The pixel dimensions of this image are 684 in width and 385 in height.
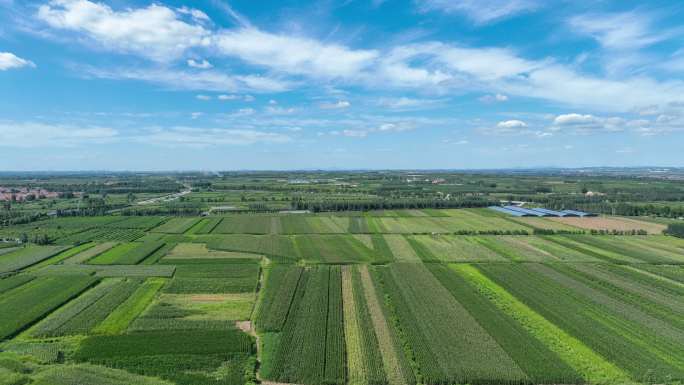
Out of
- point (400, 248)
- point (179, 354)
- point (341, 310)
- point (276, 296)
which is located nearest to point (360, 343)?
point (341, 310)

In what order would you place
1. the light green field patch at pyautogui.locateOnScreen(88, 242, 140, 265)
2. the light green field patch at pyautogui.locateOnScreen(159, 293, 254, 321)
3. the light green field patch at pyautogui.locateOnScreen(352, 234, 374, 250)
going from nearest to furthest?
the light green field patch at pyautogui.locateOnScreen(159, 293, 254, 321)
the light green field patch at pyautogui.locateOnScreen(88, 242, 140, 265)
the light green field patch at pyautogui.locateOnScreen(352, 234, 374, 250)

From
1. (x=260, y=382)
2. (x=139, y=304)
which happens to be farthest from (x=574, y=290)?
(x=139, y=304)

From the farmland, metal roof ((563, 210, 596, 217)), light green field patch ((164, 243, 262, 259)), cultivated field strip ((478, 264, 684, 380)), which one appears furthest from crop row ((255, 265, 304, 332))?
metal roof ((563, 210, 596, 217))

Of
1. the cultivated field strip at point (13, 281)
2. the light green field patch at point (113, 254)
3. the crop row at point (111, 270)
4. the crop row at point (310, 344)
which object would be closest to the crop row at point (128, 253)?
the light green field patch at point (113, 254)

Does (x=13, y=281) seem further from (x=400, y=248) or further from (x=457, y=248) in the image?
(x=457, y=248)

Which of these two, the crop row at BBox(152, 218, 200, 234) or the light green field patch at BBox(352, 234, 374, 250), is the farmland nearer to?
the light green field patch at BBox(352, 234, 374, 250)
